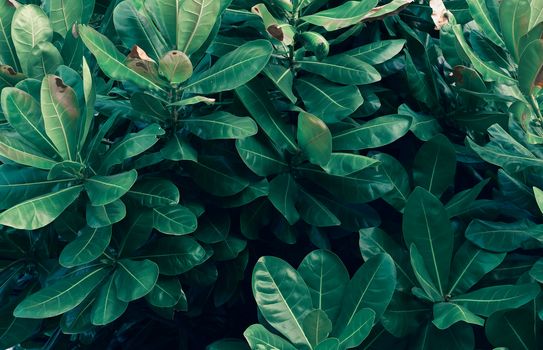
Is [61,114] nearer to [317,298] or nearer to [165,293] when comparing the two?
[165,293]

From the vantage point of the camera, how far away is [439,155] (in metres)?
1.72

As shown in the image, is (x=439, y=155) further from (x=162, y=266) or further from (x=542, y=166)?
(x=162, y=266)

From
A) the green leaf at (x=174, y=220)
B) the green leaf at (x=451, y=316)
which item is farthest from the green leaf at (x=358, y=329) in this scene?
the green leaf at (x=174, y=220)

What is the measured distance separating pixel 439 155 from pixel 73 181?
0.79 meters

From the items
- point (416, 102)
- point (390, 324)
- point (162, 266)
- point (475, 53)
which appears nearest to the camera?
point (390, 324)

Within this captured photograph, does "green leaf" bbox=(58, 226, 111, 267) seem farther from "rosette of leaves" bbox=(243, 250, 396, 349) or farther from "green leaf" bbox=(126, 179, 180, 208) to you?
"rosette of leaves" bbox=(243, 250, 396, 349)

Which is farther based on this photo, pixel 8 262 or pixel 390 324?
pixel 8 262

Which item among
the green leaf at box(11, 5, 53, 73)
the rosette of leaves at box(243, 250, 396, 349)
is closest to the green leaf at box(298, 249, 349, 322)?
the rosette of leaves at box(243, 250, 396, 349)

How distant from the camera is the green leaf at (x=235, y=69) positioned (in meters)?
1.54

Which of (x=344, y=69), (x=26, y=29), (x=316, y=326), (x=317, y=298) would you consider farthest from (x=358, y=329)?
(x=26, y=29)

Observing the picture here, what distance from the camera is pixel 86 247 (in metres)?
1.51

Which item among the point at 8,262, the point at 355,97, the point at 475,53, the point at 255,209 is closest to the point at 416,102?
Answer: the point at 475,53

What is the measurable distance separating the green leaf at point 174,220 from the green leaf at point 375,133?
1.18ft

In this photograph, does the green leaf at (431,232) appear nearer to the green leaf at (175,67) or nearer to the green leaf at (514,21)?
the green leaf at (514,21)
